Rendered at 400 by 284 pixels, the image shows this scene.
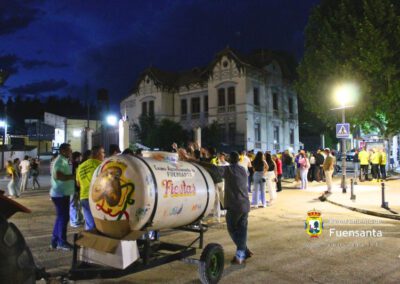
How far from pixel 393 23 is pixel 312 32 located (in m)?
6.13

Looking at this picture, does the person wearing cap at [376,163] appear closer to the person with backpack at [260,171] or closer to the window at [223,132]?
the person with backpack at [260,171]

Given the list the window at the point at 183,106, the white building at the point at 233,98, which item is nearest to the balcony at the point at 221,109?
the white building at the point at 233,98

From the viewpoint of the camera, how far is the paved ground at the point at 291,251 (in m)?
6.27

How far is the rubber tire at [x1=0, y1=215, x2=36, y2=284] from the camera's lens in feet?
10.4

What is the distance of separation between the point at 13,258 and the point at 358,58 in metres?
25.7

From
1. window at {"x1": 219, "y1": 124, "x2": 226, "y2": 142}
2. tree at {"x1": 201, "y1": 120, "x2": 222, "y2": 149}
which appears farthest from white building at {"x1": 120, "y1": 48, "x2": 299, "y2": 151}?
tree at {"x1": 201, "y1": 120, "x2": 222, "y2": 149}

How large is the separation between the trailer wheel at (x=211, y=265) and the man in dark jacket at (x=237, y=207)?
0.83 metres

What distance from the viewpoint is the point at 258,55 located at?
45.5 metres

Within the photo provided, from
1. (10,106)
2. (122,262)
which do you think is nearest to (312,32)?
(122,262)

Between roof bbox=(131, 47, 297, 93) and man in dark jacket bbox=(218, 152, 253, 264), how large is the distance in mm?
33082

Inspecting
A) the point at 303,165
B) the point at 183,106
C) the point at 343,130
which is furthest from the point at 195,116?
the point at 343,130

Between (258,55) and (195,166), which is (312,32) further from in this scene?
(195,166)

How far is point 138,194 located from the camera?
4922mm
